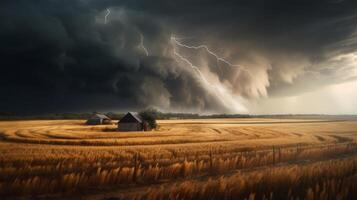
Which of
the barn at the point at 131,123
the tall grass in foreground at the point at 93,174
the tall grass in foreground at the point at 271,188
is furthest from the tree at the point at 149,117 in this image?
the tall grass in foreground at the point at 271,188

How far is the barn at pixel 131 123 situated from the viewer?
184 ft

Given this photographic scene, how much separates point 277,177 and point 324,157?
12.2 meters

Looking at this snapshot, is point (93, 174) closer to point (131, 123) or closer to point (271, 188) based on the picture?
point (271, 188)

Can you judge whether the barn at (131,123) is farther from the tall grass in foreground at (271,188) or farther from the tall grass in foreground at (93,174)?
the tall grass in foreground at (271,188)

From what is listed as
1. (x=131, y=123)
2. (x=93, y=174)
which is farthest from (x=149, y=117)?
(x=93, y=174)

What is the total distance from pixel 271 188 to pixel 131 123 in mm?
49126

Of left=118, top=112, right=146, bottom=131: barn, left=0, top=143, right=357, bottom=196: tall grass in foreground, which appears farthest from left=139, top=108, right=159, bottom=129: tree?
left=0, top=143, right=357, bottom=196: tall grass in foreground

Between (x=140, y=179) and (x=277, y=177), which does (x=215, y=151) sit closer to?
(x=140, y=179)

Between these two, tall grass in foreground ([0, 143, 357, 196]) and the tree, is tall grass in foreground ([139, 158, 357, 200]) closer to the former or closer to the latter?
tall grass in foreground ([0, 143, 357, 196])

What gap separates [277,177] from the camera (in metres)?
10.1

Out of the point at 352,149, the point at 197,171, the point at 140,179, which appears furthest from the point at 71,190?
the point at 352,149

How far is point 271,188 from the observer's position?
30.2ft

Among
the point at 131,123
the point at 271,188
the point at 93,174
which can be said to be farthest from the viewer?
the point at 131,123

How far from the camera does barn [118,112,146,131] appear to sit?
56219 millimetres
